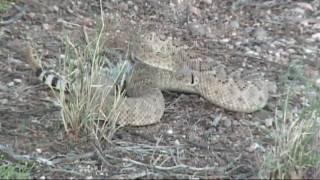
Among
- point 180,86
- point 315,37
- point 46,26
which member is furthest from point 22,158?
point 315,37

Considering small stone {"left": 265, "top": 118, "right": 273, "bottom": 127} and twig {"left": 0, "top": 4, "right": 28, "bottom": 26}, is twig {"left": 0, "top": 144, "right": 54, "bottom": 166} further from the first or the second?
twig {"left": 0, "top": 4, "right": 28, "bottom": 26}

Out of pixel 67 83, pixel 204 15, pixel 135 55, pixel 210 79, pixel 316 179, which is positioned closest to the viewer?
pixel 316 179

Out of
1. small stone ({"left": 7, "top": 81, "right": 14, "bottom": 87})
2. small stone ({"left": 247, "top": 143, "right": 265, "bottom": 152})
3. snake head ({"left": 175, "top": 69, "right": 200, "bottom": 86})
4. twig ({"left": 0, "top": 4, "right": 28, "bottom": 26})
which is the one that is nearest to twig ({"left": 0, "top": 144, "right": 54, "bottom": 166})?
small stone ({"left": 7, "top": 81, "right": 14, "bottom": 87})

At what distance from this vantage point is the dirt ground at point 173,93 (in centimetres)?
474

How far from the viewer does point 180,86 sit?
5969mm

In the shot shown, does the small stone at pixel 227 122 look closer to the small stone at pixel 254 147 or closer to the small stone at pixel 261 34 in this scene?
the small stone at pixel 254 147

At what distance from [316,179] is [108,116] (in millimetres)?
1496

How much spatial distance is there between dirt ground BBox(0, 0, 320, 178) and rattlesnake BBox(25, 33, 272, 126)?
86mm

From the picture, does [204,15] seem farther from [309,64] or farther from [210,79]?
[210,79]

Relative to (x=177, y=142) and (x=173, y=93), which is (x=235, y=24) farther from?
(x=177, y=142)

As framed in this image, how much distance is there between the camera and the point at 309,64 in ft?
21.9

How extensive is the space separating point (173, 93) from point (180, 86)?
0.12m

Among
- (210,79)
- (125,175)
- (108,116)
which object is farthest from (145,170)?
(210,79)

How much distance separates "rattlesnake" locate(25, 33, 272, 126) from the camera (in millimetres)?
5316
